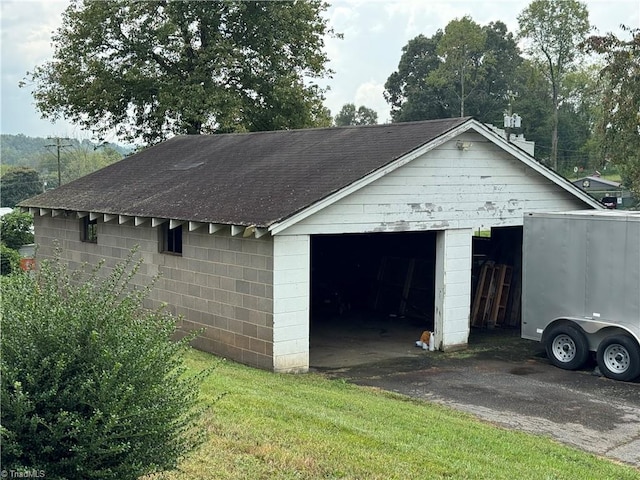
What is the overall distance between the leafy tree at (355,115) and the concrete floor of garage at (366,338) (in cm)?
8664

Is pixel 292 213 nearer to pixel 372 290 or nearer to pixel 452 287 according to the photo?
pixel 452 287

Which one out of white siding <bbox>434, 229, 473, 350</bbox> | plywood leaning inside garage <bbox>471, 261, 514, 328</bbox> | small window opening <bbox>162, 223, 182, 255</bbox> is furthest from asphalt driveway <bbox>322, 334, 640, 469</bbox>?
small window opening <bbox>162, 223, 182, 255</bbox>

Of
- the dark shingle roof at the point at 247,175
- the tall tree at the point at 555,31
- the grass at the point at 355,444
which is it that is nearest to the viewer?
the grass at the point at 355,444

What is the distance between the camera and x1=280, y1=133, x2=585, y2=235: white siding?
1438 centimetres

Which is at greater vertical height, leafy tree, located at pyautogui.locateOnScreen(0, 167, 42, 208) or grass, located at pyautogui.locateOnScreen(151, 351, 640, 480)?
leafy tree, located at pyautogui.locateOnScreen(0, 167, 42, 208)

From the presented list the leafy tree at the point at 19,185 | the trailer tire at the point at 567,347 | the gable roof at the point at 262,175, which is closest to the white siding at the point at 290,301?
the gable roof at the point at 262,175

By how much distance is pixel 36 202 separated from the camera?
21.9 metres

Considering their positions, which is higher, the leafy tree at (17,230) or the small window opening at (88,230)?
the small window opening at (88,230)

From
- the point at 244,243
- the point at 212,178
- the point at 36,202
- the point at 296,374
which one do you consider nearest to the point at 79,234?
the point at 36,202

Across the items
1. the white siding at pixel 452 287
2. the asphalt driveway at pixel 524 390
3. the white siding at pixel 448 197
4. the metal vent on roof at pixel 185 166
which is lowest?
the asphalt driveway at pixel 524 390

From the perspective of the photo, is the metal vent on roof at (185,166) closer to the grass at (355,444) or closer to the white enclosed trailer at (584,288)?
the white enclosed trailer at (584,288)

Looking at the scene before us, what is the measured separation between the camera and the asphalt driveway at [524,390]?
1043cm

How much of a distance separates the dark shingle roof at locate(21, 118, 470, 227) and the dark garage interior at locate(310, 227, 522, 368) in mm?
3800

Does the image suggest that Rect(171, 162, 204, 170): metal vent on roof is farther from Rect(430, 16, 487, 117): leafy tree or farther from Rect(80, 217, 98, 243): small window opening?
Rect(430, 16, 487, 117): leafy tree
